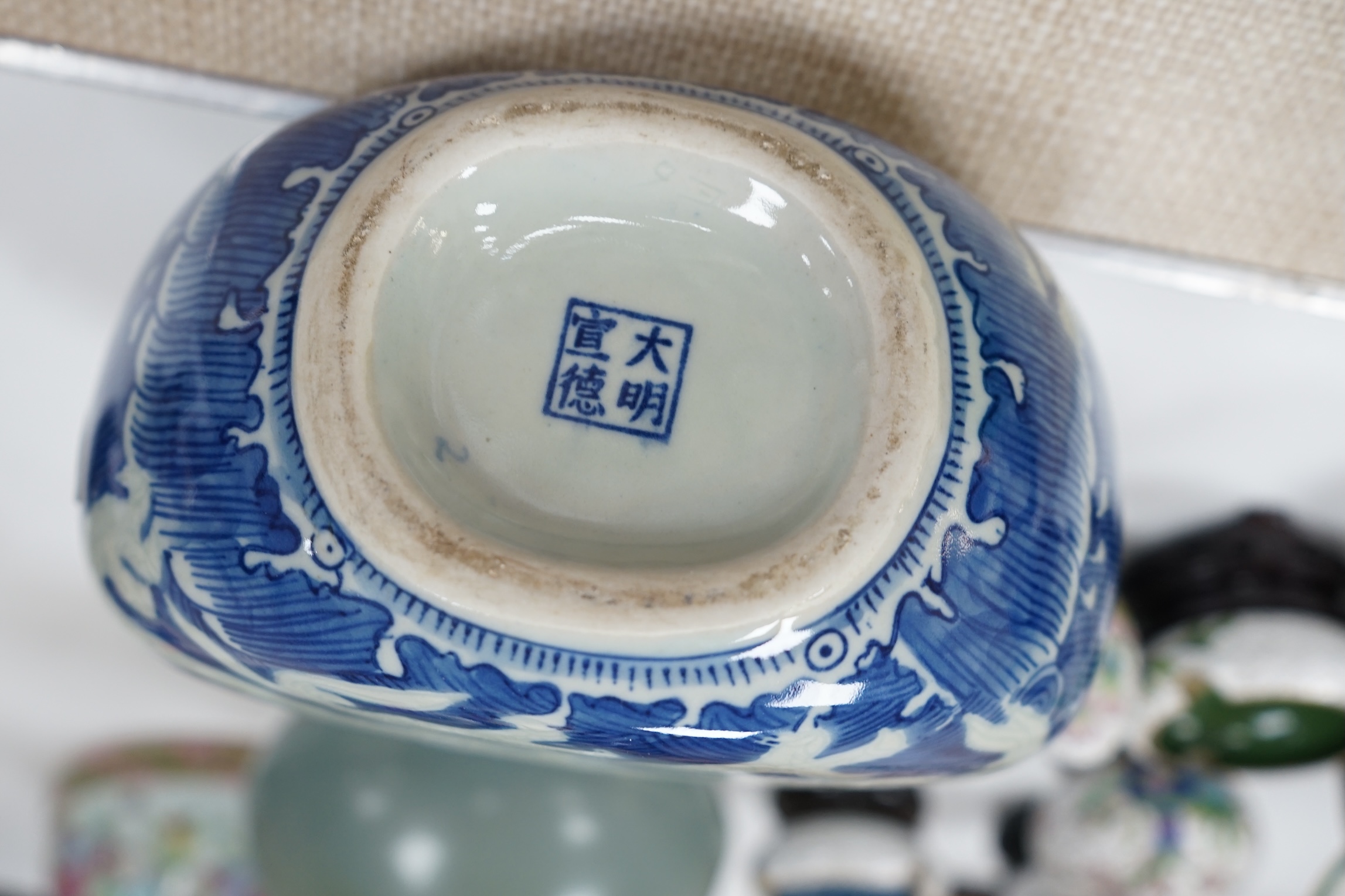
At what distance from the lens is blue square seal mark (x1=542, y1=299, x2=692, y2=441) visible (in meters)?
0.60

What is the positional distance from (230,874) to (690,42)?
1009 mm

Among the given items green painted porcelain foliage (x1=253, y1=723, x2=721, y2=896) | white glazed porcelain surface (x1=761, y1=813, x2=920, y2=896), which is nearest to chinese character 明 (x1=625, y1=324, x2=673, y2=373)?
green painted porcelain foliage (x1=253, y1=723, x2=721, y2=896)

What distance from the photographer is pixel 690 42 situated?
73 cm

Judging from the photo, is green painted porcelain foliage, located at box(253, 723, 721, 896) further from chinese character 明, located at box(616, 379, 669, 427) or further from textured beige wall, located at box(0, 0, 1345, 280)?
textured beige wall, located at box(0, 0, 1345, 280)

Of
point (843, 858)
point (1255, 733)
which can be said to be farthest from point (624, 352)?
point (1255, 733)

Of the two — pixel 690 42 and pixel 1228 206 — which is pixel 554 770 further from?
pixel 1228 206

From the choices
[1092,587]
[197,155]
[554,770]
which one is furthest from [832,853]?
[197,155]

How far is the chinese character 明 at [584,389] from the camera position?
601 mm

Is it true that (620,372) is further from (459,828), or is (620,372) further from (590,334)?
(459,828)

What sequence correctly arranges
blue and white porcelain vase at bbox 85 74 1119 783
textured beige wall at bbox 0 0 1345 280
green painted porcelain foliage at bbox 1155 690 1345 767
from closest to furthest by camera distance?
blue and white porcelain vase at bbox 85 74 1119 783, textured beige wall at bbox 0 0 1345 280, green painted porcelain foliage at bbox 1155 690 1345 767

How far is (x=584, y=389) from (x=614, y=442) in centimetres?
3

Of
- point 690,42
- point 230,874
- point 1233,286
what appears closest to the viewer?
point 690,42

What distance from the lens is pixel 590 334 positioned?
1.99ft

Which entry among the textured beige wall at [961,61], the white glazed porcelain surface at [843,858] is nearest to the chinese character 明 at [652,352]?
the textured beige wall at [961,61]
